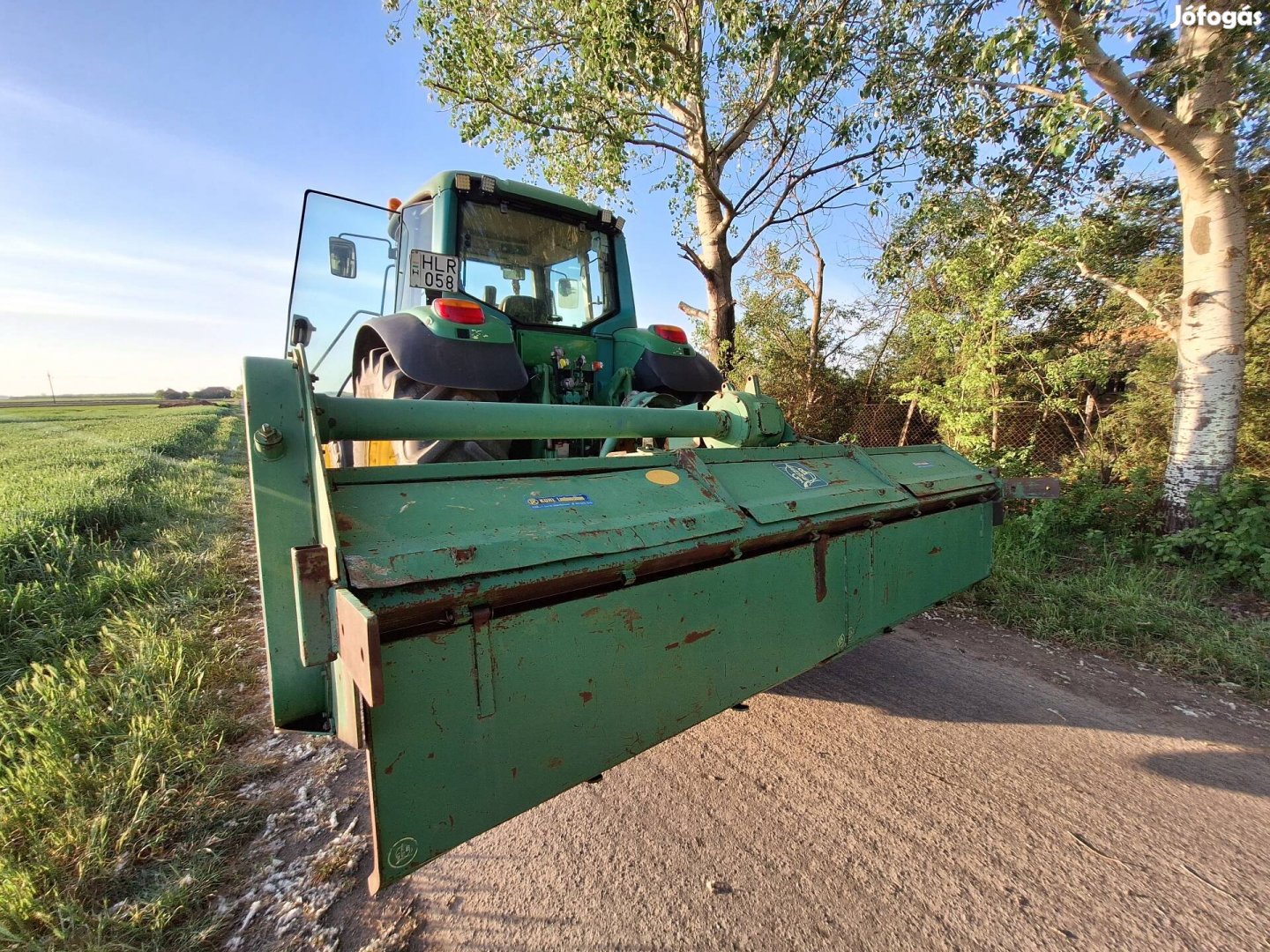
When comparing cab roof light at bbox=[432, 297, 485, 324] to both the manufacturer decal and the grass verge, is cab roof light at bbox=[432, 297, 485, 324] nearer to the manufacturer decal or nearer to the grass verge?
the manufacturer decal

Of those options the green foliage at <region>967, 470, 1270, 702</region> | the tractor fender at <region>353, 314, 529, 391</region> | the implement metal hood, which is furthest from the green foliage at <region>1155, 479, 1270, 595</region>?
the tractor fender at <region>353, 314, 529, 391</region>

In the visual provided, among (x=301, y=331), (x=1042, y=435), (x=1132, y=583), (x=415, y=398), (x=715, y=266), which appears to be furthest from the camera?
(x=715, y=266)

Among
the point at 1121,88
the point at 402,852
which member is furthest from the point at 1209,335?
the point at 402,852

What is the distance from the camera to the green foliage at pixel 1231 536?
393 cm

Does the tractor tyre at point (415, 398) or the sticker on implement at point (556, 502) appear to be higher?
the tractor tyre at point (415, 398)

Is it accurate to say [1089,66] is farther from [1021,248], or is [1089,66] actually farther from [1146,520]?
[1146,520]

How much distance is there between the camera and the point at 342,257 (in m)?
3.72

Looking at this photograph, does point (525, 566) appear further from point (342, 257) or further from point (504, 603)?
point (342, 257)

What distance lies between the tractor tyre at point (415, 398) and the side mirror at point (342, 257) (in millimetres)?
716

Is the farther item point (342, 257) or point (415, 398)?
point (342, 257)

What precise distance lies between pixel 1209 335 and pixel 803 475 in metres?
4.42

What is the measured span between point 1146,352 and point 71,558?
10136 millimetres

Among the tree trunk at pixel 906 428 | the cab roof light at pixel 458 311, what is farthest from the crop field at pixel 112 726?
the tree trunk at pixel 906 428

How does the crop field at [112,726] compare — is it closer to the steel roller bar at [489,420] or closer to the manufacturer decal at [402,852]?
the manufacturer decal at [402,852]
